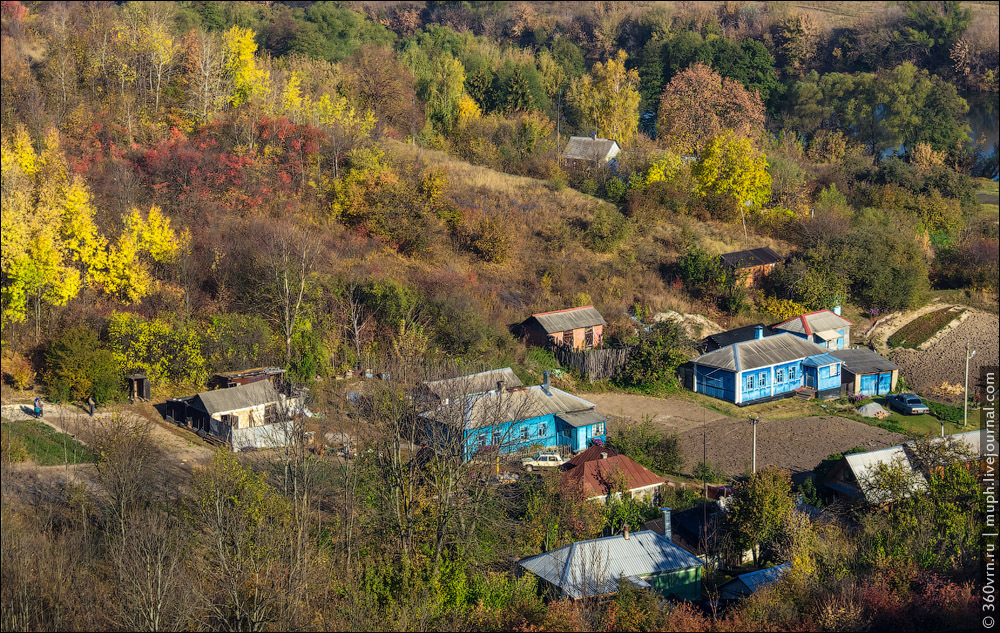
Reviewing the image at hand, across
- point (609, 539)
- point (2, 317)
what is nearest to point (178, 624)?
point (609, 539)

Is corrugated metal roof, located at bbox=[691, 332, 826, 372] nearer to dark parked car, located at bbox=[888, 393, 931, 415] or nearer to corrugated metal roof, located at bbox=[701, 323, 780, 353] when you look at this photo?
corrugated metal roof, located at bbox=[701, 323, 780, 353]

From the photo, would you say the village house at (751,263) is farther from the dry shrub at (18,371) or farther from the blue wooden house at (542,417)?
the dry shrub at (18,371)

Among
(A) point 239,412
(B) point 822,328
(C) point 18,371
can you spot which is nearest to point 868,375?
(B) point 822,328

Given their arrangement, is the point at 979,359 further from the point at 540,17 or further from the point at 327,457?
the point at 540,17

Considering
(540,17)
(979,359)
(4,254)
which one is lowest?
(979,359)

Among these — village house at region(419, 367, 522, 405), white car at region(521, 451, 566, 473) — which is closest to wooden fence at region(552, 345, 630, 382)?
village house at region(419, 367, 522, 405)

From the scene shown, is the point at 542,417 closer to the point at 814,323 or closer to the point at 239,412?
the point at 239,412
